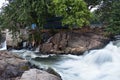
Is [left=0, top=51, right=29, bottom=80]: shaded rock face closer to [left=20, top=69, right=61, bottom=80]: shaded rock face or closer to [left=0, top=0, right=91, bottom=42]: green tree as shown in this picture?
[left=20, top=69, right=61, bottom=80]: shaded rock face

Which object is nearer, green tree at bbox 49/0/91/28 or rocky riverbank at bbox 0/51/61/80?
rocky riverbank at bbox 0/51/61/80

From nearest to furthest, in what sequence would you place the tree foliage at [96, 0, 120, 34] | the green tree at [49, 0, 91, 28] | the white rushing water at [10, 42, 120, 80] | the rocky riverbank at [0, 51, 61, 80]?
the rocky riverbank at [0, 51, 61, 80] < the white rushing water at [10, 42, 120, 80] < the green tree at [49, 0, 91, 28] < the tree foliage at [96, 0, 120, 34]

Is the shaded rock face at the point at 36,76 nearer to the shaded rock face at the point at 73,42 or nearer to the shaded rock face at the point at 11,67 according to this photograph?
the shaded rock face at the point at 11,67

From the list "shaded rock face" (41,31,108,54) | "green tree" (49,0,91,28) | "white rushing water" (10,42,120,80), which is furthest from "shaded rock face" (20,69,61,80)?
"green tree" (49,0,91,28)

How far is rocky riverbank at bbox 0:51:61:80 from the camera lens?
809 centimetres

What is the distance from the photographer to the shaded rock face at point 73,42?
17158 mm

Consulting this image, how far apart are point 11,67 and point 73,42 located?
917 centimetres

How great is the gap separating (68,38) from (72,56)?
8.60ft

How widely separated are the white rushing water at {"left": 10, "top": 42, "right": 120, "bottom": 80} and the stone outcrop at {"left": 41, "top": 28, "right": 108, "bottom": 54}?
3.35 ft

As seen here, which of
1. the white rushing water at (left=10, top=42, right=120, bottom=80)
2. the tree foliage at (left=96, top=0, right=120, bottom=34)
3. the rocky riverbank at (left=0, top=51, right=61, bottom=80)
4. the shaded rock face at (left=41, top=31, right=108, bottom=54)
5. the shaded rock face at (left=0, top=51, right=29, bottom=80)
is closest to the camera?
the rocky riverbank at (left=0, top=51, right=61, bottom=80)

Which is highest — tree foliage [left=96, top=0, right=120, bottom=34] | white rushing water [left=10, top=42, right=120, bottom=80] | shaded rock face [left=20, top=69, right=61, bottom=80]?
tree foliage [left=96, top=0, right=120, bottom=34]

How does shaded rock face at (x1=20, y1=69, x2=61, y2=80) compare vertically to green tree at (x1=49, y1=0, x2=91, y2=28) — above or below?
below

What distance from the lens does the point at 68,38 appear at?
60.6ft

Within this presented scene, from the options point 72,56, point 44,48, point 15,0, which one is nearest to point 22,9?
point 15,0
